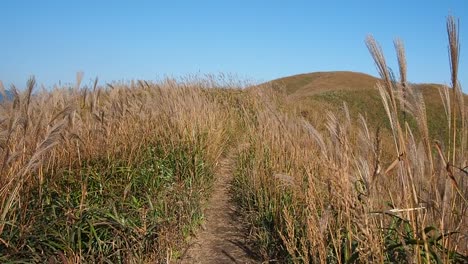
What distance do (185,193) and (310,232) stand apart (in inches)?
79.0

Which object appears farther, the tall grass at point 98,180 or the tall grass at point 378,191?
the tall grass at point 98,180

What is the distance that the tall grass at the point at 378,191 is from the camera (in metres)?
1.72

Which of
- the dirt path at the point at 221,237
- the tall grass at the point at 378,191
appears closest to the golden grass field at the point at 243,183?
the tall grass at the point at 378,191

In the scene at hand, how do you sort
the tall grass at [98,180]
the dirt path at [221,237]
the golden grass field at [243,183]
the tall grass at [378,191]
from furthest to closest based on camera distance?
the dirt path at [221,237], the tall grass at [98,180], the golden grass field at [243,183], the tall grass at [378,191]

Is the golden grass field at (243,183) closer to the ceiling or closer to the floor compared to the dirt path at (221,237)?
closer to the ceiling

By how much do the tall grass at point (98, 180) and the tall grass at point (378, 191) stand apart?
0.91 metres

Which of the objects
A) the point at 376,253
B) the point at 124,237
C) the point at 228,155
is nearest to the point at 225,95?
the point at 228,155

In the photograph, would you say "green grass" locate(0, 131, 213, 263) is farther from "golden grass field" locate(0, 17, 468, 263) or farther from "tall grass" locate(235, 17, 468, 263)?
"tall grass" locate(235, 17, 468, 263)

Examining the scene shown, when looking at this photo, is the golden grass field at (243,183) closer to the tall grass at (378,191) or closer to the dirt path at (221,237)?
the tall grass at (378,191)

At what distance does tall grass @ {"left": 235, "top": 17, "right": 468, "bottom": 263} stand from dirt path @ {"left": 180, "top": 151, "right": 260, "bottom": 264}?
0.19m

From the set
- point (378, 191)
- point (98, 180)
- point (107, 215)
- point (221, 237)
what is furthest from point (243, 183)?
point (378, 191)

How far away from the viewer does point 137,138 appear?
495cm

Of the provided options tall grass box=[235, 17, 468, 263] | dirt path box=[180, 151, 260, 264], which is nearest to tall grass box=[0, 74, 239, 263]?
dirt path box=[180, 151, 260, 264]

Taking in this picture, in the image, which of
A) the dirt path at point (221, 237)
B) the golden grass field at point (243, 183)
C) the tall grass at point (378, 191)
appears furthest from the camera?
the dirt path at point (221, 237)
